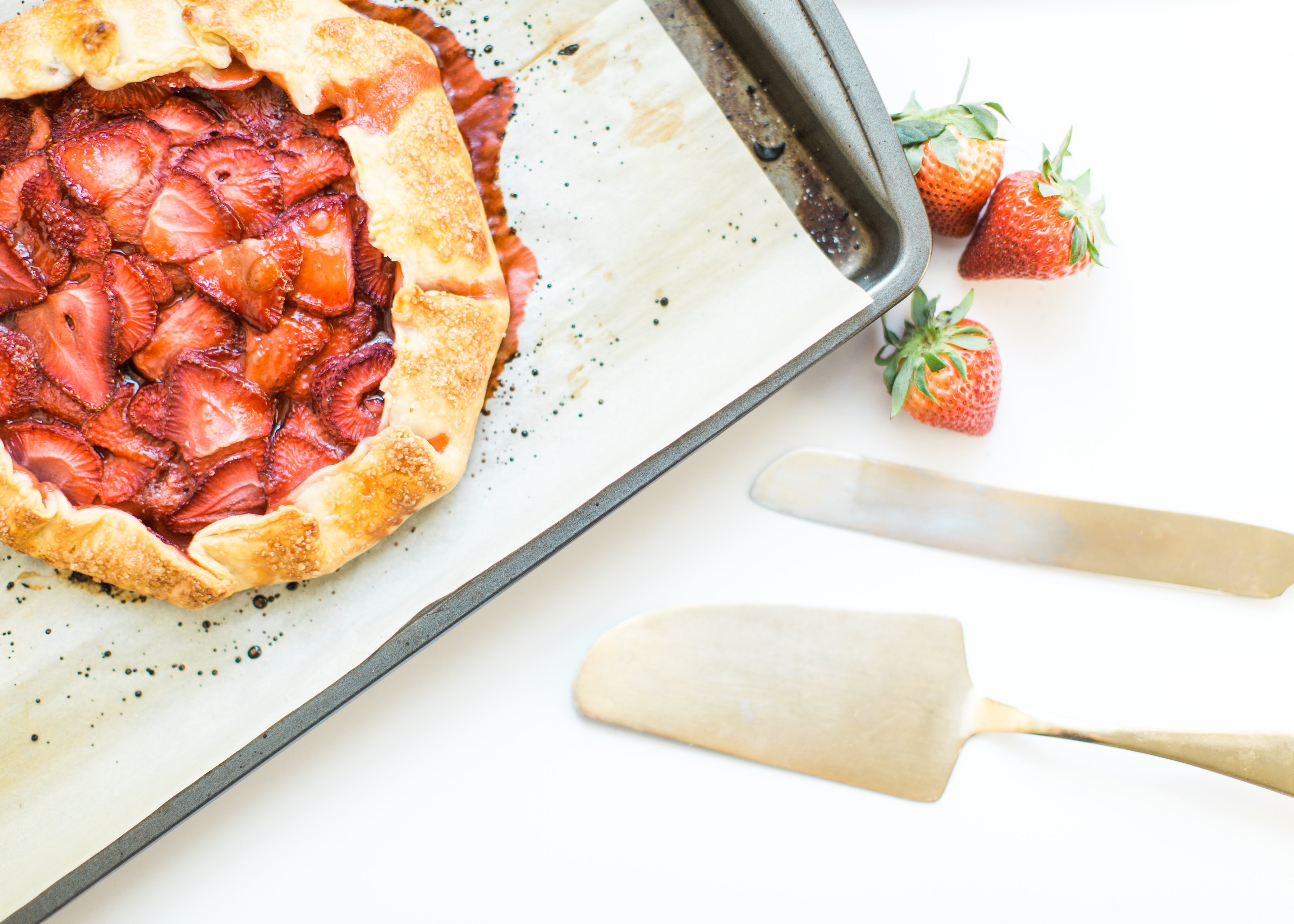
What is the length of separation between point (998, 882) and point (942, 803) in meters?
0.26

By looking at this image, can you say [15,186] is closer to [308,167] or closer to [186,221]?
[186,221]

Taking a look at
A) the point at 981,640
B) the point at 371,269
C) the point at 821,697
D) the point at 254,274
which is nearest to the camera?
the point at 254,274

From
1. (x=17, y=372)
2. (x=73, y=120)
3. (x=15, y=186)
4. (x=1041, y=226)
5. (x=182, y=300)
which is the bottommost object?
(x=17, y=372)

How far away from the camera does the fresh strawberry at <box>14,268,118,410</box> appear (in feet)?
5.12

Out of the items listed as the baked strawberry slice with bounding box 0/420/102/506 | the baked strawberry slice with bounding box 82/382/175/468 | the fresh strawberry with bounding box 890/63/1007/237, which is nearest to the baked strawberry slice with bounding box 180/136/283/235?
the baked strawberry slice with bounding box 82/382/175/468

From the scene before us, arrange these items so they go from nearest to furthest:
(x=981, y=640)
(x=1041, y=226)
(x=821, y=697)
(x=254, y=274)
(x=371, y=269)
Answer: (x=254, y=274) < (x=371, y=269) < (x=1041, y=226) < (x=821, y=697) < (x=981, y=640)

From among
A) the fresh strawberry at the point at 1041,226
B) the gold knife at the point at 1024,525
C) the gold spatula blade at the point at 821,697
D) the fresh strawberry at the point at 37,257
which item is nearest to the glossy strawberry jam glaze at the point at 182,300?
the fresh strawberry at the point at 37,257

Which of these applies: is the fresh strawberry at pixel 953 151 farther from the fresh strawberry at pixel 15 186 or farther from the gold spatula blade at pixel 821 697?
the fresh strawberry at pixel 15 186

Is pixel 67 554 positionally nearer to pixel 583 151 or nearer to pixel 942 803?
pixel 583 151

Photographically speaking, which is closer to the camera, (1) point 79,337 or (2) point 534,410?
(1) point 79,337

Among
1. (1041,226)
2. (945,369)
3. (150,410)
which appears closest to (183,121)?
(150,410)

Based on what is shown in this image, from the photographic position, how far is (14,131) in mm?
1614

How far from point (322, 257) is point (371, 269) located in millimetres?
100

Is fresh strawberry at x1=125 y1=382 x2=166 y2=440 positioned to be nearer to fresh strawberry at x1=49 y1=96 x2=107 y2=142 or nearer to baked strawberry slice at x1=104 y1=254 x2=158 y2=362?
baked strawberry slice at x1=104 y1=254 x2=158 y2=362
